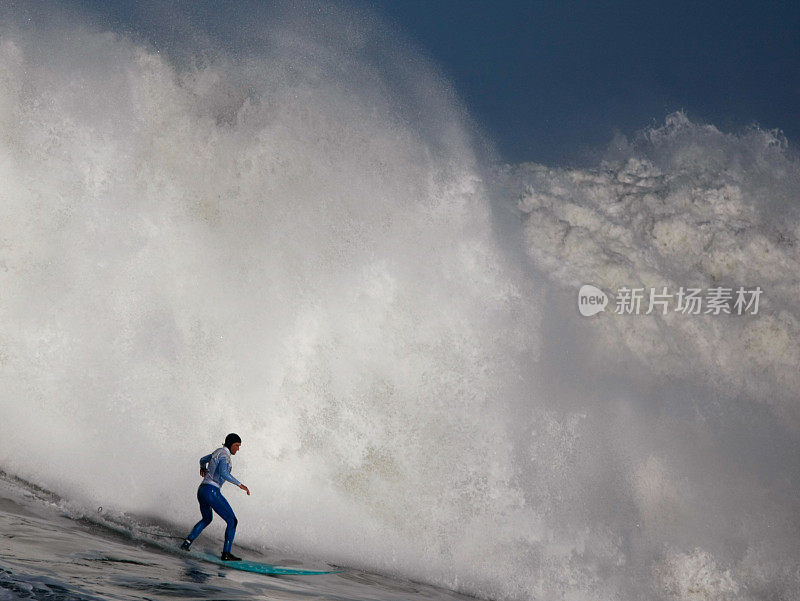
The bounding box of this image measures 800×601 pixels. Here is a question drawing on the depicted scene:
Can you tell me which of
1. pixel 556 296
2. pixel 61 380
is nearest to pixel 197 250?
pixel 61 380

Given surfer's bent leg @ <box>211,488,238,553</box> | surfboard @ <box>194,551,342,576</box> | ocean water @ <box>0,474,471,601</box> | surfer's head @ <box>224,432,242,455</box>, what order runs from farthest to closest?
surfer's head @ <box>224,432,242,455</box> < surfer's bent leg @ <box>211,488,238,553</box> < surfboard @ <box>194,551,342,576</box> < ocean water @ <box>0,474,471,601</box>

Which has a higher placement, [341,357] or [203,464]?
[341,357]

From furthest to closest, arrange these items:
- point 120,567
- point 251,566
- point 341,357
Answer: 1. point 341,357
2. point 251,566
3. point 120,567

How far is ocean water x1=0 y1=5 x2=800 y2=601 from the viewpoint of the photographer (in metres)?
12.6

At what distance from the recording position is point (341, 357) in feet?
46.2

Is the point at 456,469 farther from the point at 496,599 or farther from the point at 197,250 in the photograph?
the point at 197,250

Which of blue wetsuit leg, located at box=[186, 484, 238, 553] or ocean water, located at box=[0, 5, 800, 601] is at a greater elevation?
ocean water, located at box=[0, 5, 800, 601]

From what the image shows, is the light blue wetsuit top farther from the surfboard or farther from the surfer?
the surfboard

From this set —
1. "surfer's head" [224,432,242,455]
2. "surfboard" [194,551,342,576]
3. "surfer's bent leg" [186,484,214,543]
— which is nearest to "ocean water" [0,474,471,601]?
"surfboard" [194,551,342,576]

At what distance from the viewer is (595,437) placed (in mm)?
14898

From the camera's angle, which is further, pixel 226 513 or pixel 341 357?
pixel 341 357

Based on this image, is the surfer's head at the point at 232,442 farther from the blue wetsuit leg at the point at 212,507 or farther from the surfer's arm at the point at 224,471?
the blue wetsuit leg at the point at 212,507

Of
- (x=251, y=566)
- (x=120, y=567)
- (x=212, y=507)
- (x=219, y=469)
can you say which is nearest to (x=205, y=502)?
(x=212, y=507)

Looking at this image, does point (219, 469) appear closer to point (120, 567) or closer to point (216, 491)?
point (216, 491)
